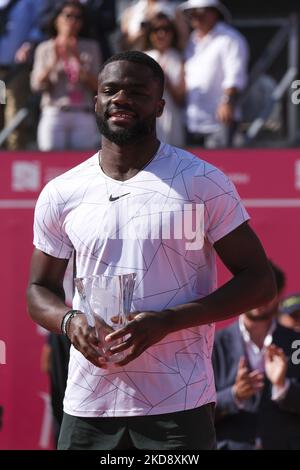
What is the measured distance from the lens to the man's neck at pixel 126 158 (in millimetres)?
3201

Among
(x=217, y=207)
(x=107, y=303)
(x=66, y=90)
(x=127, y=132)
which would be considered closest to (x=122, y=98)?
(x=127, y=132)

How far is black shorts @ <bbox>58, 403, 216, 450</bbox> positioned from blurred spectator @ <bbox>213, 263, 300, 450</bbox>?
215 cm

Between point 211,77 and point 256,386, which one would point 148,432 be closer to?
point 256,386

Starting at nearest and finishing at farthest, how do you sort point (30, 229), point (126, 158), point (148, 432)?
point (148, 432)
point (126, 158)
point (30, 229)

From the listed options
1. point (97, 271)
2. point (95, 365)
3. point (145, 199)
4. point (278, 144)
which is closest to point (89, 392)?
point (95, 365)

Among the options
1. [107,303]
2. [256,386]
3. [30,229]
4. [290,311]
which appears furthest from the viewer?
[30,229]

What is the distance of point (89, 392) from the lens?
3150mm

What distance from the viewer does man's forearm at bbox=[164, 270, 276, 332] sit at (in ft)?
9.93

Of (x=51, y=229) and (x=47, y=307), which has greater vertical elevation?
(x=51, y=229)

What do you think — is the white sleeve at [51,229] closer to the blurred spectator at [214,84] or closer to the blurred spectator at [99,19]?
the blurred spectator at [214,84]

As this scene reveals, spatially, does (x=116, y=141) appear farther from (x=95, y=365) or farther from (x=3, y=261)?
(x=3, y=261)

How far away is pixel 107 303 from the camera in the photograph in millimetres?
2959

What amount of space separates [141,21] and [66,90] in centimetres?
79

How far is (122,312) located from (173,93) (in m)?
4.02
